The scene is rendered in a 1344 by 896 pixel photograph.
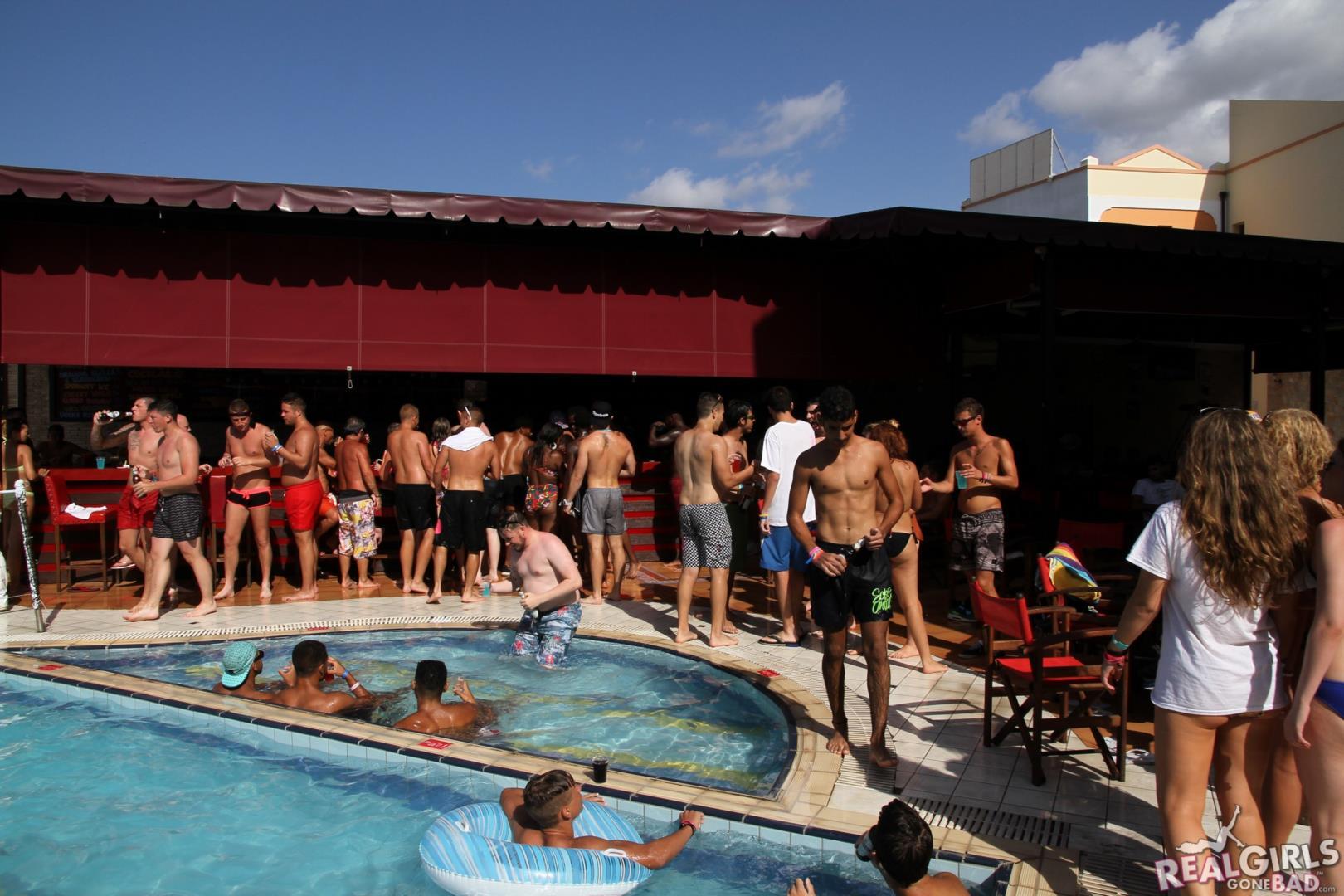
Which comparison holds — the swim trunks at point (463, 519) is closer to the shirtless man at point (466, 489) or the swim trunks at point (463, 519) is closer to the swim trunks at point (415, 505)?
the shirtless man at point (466, 489)

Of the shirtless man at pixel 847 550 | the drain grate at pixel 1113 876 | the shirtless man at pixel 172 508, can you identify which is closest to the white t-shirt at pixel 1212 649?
the drain grate at pixel 1113 876

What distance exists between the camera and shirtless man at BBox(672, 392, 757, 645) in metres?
6.75

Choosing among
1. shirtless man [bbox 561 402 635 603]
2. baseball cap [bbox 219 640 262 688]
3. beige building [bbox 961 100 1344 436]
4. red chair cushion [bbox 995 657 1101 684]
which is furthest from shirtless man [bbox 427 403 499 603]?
beige building [bbox 961 100 1344 436]

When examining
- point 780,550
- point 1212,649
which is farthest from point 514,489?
point 1212,649

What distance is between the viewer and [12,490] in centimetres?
811

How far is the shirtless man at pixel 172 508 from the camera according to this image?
7359 millimetres

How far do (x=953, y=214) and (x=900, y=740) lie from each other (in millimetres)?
4903

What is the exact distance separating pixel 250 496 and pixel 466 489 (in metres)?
1.93

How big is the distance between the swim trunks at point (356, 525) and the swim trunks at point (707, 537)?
3474 millimetres

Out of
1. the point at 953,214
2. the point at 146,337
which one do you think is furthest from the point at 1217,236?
the point at 146,337

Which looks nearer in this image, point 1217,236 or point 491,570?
point 1217,236

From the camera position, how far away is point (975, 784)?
411 cm

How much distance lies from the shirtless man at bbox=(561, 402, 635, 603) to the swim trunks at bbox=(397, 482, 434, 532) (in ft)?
4.29

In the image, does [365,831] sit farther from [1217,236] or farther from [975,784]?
[1217,236]
